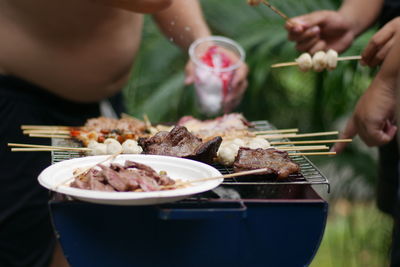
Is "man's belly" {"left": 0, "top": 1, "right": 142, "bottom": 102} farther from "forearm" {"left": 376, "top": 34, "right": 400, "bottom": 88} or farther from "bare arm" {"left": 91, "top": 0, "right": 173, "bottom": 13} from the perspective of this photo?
"forearm" {"left": 376, "top": 34, "right": 400, "bottom": 88}

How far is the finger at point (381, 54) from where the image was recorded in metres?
2.57


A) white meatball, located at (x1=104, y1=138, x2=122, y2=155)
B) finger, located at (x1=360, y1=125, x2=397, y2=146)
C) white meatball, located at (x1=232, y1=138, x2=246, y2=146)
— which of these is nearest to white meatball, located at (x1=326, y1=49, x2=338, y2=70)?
finger, located at (x1=360, y1=125, x2=397, y2=146)

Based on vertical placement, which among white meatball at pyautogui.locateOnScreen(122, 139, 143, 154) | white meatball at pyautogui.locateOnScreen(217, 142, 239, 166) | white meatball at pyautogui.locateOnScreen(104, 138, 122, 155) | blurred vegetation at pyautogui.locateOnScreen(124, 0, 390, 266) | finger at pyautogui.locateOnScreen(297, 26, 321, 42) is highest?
white meatball at pyautogui.locateOnScreen(104, 138, 122, 155)

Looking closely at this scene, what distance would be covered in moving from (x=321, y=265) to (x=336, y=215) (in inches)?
16.4

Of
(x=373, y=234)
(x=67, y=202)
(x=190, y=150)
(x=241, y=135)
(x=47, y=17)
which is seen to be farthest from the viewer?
(x=373, y=234)

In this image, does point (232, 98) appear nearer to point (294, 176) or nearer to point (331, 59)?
point (331, 59)

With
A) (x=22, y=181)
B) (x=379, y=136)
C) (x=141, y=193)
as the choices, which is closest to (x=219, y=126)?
(x=379, y=136)

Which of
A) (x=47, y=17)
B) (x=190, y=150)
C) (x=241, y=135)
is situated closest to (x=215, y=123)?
(x=241, y=135)

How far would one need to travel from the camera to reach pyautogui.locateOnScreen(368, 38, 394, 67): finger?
8.42 feet

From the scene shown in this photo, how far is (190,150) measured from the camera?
215cm

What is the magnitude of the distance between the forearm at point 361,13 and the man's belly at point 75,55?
4.04 ft

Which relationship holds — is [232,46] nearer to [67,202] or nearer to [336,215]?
[67,202]

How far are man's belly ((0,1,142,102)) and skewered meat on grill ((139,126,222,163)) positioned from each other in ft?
2.92

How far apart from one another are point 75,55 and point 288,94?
2033 millimetres
